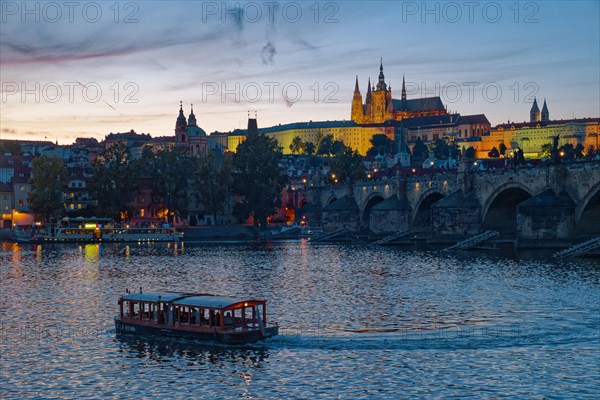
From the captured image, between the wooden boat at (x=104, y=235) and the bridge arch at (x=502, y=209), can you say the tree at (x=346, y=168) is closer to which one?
the wooden boat at (x=104, y=235)

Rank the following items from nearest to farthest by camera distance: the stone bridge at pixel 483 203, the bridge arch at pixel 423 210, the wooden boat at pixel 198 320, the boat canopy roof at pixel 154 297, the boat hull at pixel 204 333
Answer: the boat hull at pixel 204 333, the wooden boat at pixel 198 320, the boat canopy roof at pixel 154 297, the stone bridge at pixel 483 203, the bridge arch at pixel 423 210

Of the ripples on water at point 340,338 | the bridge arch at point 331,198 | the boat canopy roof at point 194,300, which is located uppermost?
the bridge arch at point 331,198

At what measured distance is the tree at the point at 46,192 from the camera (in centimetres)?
14362

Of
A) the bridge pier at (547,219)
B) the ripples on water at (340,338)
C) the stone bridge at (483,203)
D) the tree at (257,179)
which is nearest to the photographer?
the ripples on water at (340,338)

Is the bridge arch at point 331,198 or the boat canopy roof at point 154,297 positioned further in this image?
the bridge arch at point 331,198

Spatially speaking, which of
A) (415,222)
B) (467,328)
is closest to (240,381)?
(467,328)

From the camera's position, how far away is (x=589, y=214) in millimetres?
86562

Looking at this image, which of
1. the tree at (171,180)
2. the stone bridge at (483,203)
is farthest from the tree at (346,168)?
the tree at (171,180)

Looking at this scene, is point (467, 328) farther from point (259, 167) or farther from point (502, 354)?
point (259, 167)

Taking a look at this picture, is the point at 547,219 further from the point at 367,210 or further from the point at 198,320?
the point at 367,210

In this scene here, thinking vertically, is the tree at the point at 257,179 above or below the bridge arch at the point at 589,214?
above

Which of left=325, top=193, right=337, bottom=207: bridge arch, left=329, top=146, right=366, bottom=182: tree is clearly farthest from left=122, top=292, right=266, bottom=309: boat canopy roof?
left=329, top=146, right=366, bottom=182: tree

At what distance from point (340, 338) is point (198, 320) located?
6.70m

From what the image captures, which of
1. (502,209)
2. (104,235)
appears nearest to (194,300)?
(502,209)
